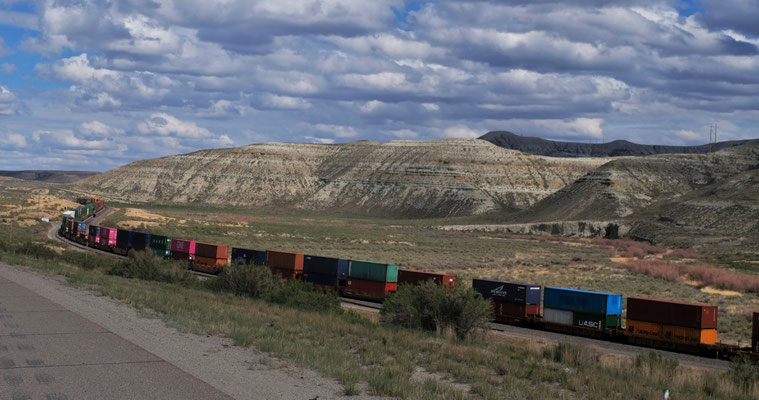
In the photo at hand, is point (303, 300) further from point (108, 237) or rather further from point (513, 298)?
point (108, 237)

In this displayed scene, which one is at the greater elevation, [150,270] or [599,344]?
[150,270]

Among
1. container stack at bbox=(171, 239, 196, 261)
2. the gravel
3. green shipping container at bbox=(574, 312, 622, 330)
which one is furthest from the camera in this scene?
container stack at bbox=(171, 239, 196, 261)

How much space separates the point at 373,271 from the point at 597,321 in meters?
13.4

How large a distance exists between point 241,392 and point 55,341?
6022 millimetres

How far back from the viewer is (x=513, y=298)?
3322 cm

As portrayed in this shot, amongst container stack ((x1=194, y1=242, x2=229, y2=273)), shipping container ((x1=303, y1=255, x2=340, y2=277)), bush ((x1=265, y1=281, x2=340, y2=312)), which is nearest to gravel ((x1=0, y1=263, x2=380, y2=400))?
bush ((x1=265, y1=281, x2=340, y2=312))

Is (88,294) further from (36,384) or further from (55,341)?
(36,384)

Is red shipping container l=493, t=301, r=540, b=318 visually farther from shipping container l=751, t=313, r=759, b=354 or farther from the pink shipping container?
the pink shipping container

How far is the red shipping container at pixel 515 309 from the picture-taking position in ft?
108

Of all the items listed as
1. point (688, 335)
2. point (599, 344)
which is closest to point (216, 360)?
point (599, 344)

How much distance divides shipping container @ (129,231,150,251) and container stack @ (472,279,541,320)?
107 feet

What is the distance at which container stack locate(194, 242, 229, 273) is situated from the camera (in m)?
51.0

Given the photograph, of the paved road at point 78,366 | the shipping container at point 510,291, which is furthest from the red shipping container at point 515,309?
the paved road at point 78,366

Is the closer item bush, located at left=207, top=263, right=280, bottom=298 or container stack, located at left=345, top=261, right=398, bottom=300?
bush, located at left=207, top=263, right=280, bottom=298
